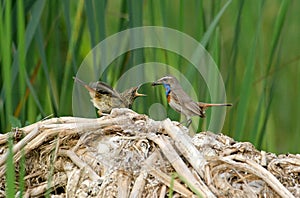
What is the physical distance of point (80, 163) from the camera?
5.71ft

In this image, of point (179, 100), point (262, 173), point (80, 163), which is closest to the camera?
point (262, 173)

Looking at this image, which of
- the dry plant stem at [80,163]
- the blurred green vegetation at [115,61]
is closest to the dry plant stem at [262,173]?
the dry plant stem at [80,163]

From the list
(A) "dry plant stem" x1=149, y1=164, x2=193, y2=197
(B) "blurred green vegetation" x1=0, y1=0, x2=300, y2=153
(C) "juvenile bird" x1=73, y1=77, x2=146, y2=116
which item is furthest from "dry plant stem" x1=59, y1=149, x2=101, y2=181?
(B) "blurred green vegetation" x1=0, y1=0, x2=300, y2=153

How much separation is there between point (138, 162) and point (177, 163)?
9 cm

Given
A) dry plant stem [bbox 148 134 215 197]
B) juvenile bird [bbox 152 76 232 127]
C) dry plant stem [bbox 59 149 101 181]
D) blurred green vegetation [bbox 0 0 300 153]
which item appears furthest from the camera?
blurred green vegetation [bbox 0 0 300 153]

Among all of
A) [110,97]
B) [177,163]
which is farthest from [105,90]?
[177,163]

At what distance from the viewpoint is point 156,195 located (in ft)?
5.38

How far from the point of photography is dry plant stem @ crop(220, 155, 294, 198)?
1.59 meters

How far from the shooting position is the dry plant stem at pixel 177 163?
1.59 m

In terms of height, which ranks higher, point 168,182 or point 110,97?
point 110,97

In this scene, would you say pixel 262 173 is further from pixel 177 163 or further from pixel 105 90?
pixel 105 90

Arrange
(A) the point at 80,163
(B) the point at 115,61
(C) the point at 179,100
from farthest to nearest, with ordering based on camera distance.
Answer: (B) the point at 115,61, (C) the point at 179,100, (A) the point at 80,163

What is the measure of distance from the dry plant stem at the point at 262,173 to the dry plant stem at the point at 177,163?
0.07 metres

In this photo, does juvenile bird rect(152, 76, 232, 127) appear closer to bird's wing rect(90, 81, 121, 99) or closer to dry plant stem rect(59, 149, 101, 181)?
bird's wing rect(90, 81, 121, 99)
